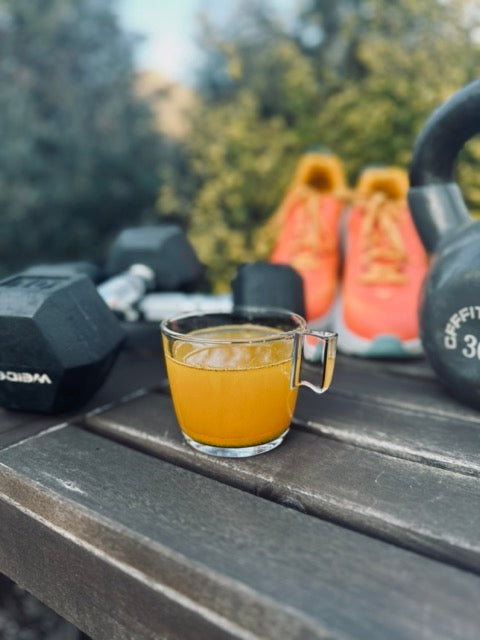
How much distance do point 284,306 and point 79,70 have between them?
3616 mm

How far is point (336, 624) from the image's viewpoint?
1.29 feet

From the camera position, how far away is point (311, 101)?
2615 mm

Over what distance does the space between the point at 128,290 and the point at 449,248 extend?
527 millimetres

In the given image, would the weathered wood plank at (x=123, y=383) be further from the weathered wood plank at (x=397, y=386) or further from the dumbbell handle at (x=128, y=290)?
the weathered wood plank at (x=397, y=386)

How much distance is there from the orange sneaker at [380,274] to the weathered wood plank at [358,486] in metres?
0.40

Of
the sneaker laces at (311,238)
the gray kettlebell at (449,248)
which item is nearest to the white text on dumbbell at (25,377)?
the gray kettlebell at (449,248)

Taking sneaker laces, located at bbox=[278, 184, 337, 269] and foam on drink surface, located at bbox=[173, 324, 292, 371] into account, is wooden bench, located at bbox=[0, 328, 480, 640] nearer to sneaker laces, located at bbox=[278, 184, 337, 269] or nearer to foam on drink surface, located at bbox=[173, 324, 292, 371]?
foam on drink surface, located at bbox=[173, 324, 292, 371]

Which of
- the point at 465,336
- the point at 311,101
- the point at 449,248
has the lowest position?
the point at 465,336

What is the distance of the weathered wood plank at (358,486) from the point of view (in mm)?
499

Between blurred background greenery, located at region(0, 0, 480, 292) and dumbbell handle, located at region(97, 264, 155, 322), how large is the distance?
1220mm

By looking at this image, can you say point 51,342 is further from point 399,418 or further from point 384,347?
point 384,347

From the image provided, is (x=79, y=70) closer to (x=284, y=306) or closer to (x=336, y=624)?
(x=284, y=306)

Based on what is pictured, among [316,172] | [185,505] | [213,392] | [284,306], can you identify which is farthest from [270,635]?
[316,172]

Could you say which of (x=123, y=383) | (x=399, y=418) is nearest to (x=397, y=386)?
(x=399, y=418)
